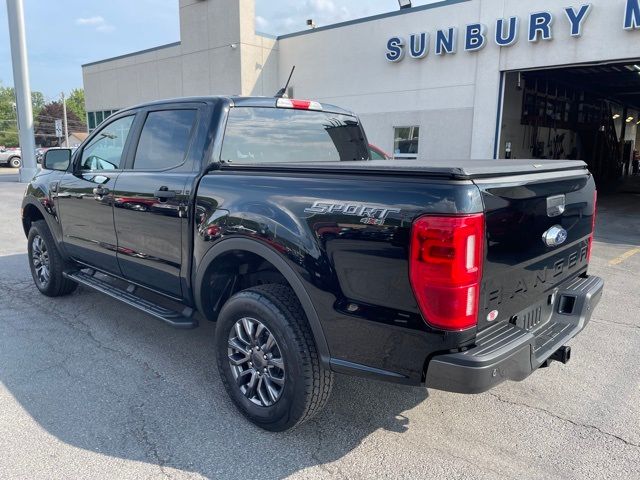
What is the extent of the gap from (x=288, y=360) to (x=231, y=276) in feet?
3.04

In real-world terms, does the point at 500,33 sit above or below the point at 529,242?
above

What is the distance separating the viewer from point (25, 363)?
148 inches

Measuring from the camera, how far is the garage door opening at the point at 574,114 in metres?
16.7

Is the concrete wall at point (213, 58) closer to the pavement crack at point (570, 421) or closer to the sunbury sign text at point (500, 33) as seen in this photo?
the sunbury sign text at point (500, 33)

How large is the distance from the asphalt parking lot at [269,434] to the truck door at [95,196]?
755 millimetres

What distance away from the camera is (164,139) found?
3.76m

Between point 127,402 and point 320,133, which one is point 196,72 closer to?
point 320,133

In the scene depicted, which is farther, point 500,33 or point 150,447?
point 500,33

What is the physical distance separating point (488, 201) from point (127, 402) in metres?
2.54

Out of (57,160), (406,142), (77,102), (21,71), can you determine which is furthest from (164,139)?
(77,102)

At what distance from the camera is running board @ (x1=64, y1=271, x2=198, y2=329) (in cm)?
346

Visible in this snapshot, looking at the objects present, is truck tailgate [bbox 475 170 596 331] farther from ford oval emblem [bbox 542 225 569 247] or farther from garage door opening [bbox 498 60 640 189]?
garage door opening [bbox 498 60 640 189]

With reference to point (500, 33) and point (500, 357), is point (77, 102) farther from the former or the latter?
point (500, 357)

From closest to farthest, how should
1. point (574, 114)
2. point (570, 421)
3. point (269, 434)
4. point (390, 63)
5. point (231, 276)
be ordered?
point (269, 434), point (570, 421), point (231, 276), point (390, 63), point (574, 114)
